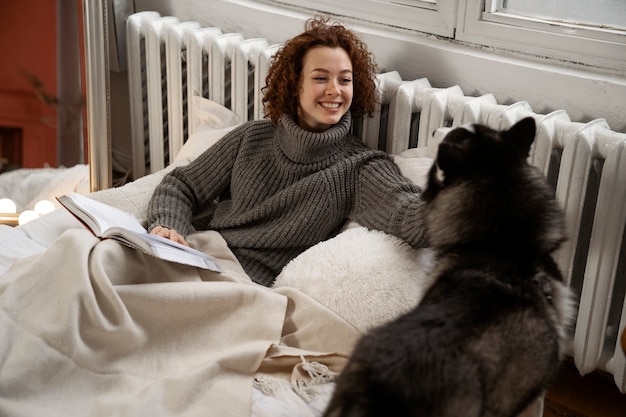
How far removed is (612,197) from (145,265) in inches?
44.4

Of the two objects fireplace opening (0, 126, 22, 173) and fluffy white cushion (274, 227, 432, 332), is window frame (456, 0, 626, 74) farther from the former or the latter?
fireplace opening (0, 126, 22, 173)

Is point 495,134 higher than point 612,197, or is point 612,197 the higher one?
point 495,134

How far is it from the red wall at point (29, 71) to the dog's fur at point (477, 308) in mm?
1960

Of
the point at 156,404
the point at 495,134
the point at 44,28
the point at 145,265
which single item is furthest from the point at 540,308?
the point at 44,28

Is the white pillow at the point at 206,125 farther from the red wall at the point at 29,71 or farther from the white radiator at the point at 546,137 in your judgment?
the red wall at the point at 29,71

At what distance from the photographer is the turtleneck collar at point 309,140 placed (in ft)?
6.83

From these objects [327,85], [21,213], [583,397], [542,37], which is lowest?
[583,397]

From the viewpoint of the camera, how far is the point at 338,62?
2.11m

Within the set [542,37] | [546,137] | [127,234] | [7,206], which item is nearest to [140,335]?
[127,234]

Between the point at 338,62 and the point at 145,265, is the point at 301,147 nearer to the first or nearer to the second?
the point at 338,62

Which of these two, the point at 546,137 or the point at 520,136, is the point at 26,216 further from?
the point at 520,136

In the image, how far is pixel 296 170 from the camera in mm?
2145

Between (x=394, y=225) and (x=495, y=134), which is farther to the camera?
(x=394, y=225)

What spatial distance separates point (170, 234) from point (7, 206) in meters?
1.13
